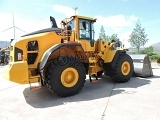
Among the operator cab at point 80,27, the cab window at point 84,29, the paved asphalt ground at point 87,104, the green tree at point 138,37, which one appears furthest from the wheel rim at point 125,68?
the green tree at point 138,37

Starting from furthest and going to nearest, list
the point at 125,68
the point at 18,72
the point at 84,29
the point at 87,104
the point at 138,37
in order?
the point at 138,37, the point at 125,68, the point at 84,29, the point at 18,72, the point at 87,104

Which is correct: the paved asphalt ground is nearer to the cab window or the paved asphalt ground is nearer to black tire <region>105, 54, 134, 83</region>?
black tire <region>105, 54, 134, 83</region>

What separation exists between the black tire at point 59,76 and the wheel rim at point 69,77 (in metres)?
0.07

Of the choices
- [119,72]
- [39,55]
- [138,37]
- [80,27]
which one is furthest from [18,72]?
[138,37]

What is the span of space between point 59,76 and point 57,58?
0.57 metres

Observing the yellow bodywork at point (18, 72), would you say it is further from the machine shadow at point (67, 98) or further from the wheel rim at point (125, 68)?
the wheel rim at point (125, 68)

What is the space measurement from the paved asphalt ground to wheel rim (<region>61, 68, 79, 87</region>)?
1.38 feet

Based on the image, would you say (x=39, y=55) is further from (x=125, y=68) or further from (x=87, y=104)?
(x=125, y=68)

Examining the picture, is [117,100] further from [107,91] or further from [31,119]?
[31,119]

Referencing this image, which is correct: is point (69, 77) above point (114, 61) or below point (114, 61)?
below

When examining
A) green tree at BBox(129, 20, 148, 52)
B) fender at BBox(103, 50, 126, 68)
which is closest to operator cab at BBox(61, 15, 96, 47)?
fender at BBox(103, 50, 126, 68)

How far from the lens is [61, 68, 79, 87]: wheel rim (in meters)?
6.28

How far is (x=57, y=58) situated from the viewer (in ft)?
20.8

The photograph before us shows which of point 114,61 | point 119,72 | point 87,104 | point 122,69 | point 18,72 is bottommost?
point 87,104
